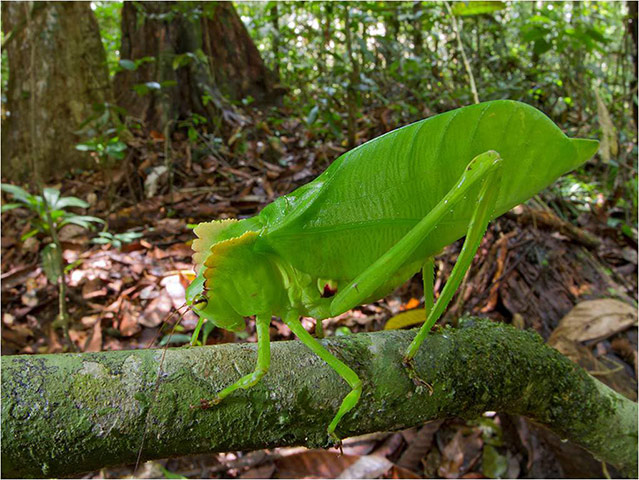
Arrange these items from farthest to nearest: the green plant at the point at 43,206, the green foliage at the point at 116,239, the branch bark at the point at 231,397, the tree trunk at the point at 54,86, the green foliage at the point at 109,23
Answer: the green foliage at the point at 109,23, the tree trunk at the point at 54,86, the green foliage at the point at 116,239, the green plant at the point at 43,206, the branch bark at the point at 231,397

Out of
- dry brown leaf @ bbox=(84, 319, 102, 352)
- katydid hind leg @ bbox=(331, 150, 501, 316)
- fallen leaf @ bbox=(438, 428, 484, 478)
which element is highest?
katydid hind leg @ bbox=(331, 150, 501, 316)

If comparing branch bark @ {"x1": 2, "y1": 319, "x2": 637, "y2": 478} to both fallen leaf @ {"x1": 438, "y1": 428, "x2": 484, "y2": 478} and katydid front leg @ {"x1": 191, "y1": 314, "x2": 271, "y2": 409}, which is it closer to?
katydid front leg @ {"x1": 191, "y1": 314, "x2": 271, "y2": 409}

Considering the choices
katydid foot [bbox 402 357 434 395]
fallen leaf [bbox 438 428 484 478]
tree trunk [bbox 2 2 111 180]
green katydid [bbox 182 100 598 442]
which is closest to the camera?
green katydid [bbox 182 100 598 442]

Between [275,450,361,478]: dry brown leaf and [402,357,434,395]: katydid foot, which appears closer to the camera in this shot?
[402,357,434,395]: katydid foot

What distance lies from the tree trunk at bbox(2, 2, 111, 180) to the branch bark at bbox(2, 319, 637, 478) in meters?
4.22

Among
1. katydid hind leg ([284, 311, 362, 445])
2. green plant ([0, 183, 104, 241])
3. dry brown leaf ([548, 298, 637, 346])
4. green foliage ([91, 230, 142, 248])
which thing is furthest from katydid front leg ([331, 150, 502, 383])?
green foliage ([91, 230, 142, 248])

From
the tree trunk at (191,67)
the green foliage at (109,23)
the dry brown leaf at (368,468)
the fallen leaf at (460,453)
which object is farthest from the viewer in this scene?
the green foliage at (109,23)

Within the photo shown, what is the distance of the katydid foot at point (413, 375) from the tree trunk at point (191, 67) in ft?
14.4

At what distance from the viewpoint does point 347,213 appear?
1.04 metres

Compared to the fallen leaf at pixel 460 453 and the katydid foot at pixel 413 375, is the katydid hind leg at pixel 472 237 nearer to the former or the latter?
the katydid foot at pixel 413 375

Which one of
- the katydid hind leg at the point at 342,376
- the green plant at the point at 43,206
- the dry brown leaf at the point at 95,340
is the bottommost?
the dry brown leaf at the point at 95,340

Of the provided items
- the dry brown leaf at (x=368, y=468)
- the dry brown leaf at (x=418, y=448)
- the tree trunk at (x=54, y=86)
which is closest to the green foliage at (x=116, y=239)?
the tree trunk at (x=54, y=86)

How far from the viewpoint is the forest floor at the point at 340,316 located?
2252mm

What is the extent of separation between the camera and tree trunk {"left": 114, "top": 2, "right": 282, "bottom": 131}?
17.2 feet
